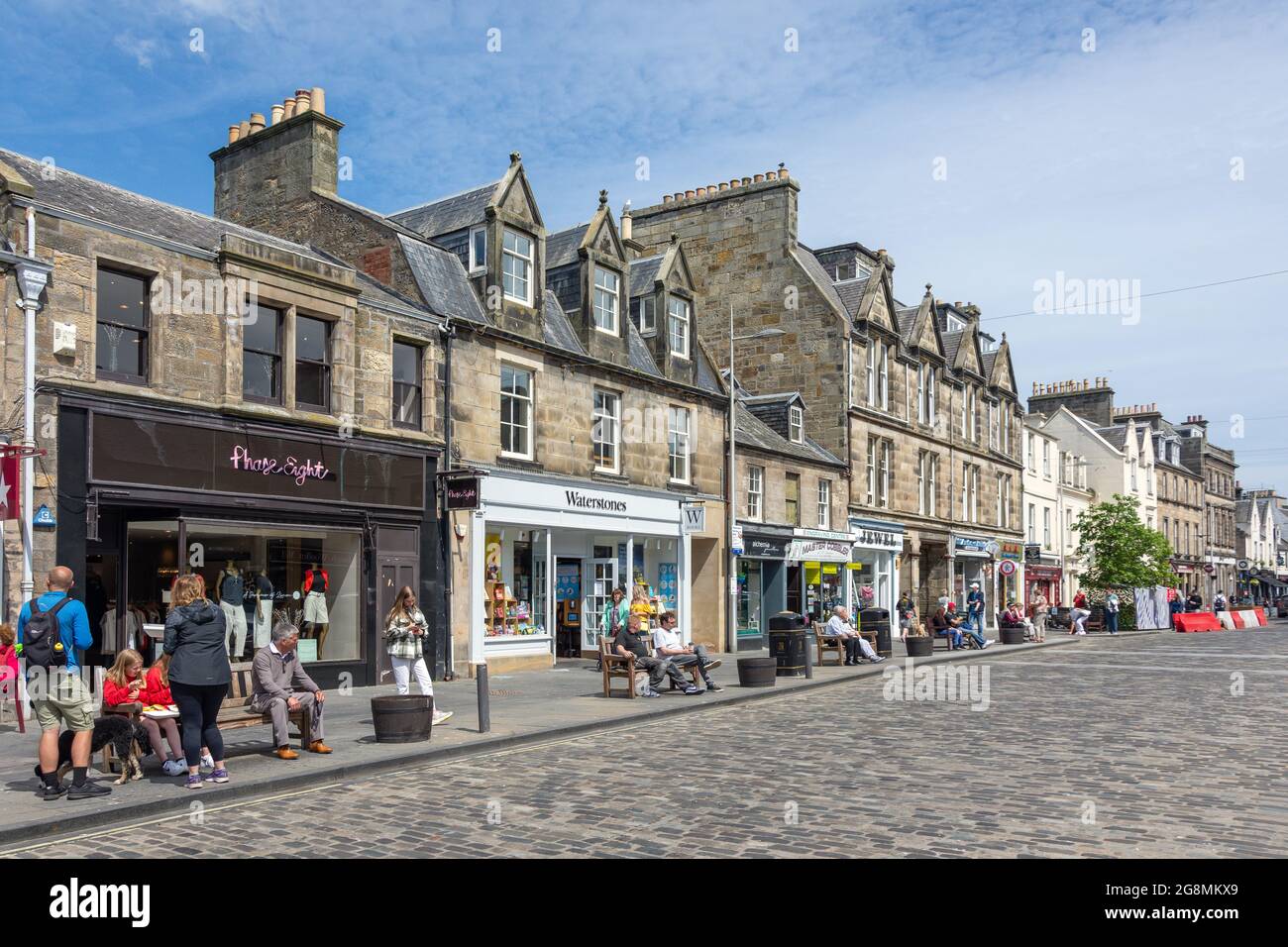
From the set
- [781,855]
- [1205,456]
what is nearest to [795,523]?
[781,855]

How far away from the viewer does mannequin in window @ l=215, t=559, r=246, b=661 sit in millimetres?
17641

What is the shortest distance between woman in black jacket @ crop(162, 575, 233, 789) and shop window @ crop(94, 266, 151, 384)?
302 inches

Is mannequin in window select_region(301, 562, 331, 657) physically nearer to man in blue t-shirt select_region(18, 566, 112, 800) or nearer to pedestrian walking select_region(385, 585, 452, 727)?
pedestrian walking select_region(385, 585, 452, 727)

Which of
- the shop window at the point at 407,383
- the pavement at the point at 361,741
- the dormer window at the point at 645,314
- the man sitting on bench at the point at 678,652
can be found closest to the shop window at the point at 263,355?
the shop window at the point at 407,383

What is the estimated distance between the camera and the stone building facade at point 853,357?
36875 mm

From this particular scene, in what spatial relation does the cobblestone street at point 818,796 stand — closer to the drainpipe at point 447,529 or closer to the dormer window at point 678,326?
the drainpipe at point 447,529

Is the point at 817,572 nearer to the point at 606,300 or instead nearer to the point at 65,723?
the point at 606,300

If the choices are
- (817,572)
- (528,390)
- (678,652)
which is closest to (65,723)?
(678,652)

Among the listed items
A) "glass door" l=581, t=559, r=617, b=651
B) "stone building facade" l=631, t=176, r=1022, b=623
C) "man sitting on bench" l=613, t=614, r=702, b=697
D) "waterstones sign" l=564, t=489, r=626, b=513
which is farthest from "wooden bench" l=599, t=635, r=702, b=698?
"stone building facade" l=631, t=176, r=1022, b=623

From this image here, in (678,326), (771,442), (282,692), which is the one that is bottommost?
(282,692)

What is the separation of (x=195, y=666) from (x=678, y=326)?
2123 centimetres

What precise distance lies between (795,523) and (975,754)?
73.0ft

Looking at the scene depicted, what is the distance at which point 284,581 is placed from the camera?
18703 millimetres

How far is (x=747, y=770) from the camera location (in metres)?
10.6
